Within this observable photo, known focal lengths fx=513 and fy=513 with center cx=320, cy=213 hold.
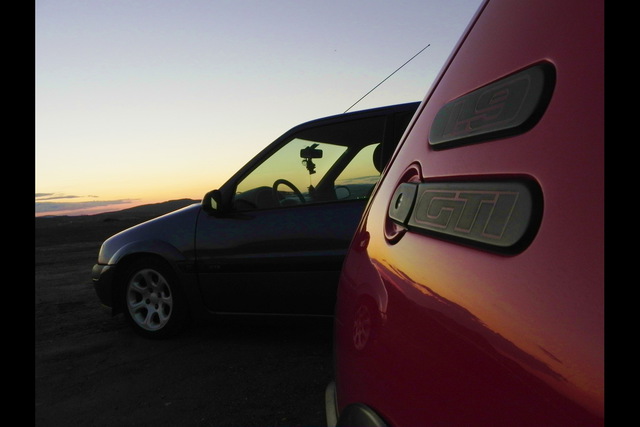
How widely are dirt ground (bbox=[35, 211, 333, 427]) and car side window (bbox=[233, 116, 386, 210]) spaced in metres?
0.95

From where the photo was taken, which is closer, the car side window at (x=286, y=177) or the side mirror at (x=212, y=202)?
the car side window at (x=286, y=177)

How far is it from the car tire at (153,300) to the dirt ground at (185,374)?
13 cm

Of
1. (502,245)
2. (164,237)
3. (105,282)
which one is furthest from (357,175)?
(502,245)

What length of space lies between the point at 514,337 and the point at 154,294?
4194 mm

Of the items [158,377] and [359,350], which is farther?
[158,377]

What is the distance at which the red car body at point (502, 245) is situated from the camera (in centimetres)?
64

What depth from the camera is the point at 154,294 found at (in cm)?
450

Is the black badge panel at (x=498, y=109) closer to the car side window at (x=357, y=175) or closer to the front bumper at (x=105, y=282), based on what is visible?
the car side window at (x=357, y=175)

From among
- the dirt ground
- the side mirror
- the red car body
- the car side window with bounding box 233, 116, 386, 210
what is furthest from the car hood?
the red car body

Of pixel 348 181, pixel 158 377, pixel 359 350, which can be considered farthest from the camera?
pixel 348 181

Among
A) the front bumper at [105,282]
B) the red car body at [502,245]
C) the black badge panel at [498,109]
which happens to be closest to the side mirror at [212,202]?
the front bumper at [105,282]

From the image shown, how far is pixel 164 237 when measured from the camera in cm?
442
